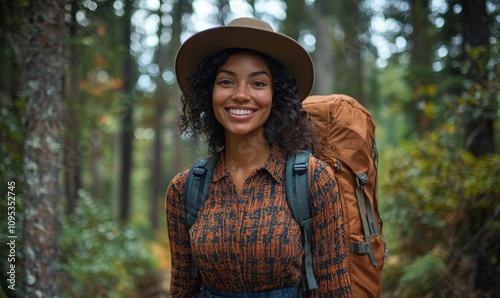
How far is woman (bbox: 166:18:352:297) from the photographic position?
2363 millimetres

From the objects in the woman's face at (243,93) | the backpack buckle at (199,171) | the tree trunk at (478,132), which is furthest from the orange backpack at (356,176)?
the tree trunk at (478,132)

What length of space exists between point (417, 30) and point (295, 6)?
508 cm

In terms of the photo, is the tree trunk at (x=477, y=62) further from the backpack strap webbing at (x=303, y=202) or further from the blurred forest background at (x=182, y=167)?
the backpack strap webbing at (x=303, y=202)

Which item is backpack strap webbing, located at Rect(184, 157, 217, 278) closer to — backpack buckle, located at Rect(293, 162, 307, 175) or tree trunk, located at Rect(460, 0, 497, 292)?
Answer: backpack buckle, located at Rect(293, 162, 307, 175)

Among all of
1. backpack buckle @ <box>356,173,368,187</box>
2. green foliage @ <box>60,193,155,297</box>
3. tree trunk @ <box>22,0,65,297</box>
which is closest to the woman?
backpack buckle @ <box>356,173,368,187</box>

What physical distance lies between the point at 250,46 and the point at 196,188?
923 mm

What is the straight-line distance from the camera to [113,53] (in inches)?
327

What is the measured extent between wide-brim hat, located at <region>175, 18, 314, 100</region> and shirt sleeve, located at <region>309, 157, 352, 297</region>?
29.1 inches

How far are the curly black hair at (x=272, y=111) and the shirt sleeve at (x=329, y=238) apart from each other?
0.33 metres

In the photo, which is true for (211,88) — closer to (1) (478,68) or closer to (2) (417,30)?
(1) (478,68)

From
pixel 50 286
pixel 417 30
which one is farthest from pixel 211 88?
pixel 417 30

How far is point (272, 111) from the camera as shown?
8.87ft

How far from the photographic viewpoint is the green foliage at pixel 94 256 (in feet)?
19.3

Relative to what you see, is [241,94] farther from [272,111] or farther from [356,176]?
[356,176]
